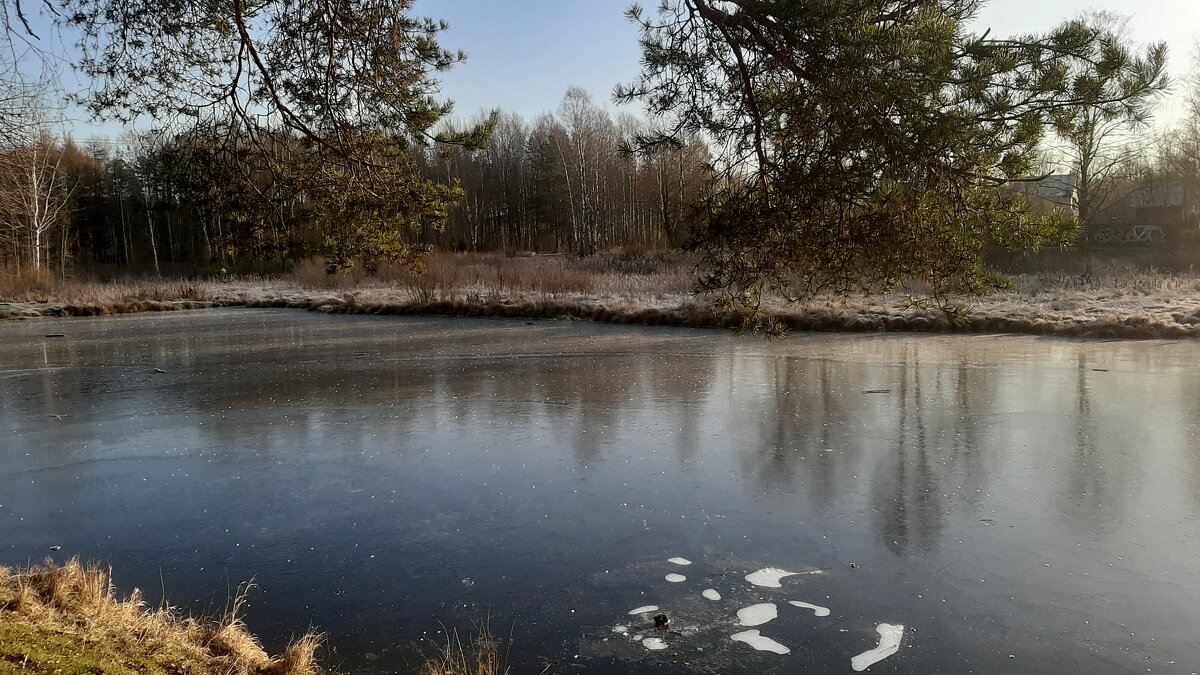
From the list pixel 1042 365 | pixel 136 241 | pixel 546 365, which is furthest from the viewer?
pixel 136 241

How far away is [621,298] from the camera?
1862 centimetres

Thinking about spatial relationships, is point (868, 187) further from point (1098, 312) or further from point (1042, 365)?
point (1098, 312)

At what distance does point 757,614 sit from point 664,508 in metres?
1.46

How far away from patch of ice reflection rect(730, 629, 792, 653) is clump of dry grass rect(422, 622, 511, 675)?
95cm

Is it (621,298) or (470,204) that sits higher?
(470,204)

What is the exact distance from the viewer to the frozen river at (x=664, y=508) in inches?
132

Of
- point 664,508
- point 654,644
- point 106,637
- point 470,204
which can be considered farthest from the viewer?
point 470,204

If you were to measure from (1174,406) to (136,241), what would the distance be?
48.9 metres

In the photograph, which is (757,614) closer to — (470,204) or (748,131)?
(748,131)

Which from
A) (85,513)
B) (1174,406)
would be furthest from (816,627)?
(1174,406)

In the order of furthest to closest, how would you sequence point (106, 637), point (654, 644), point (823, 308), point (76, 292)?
point (76, 292) < point (823, 308) < point (654, 644) < point (106, 637)

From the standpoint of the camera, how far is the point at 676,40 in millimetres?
4934

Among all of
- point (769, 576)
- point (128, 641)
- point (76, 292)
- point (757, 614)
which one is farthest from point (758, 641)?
point (76, 292)

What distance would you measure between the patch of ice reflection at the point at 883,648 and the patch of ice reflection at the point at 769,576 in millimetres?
547
